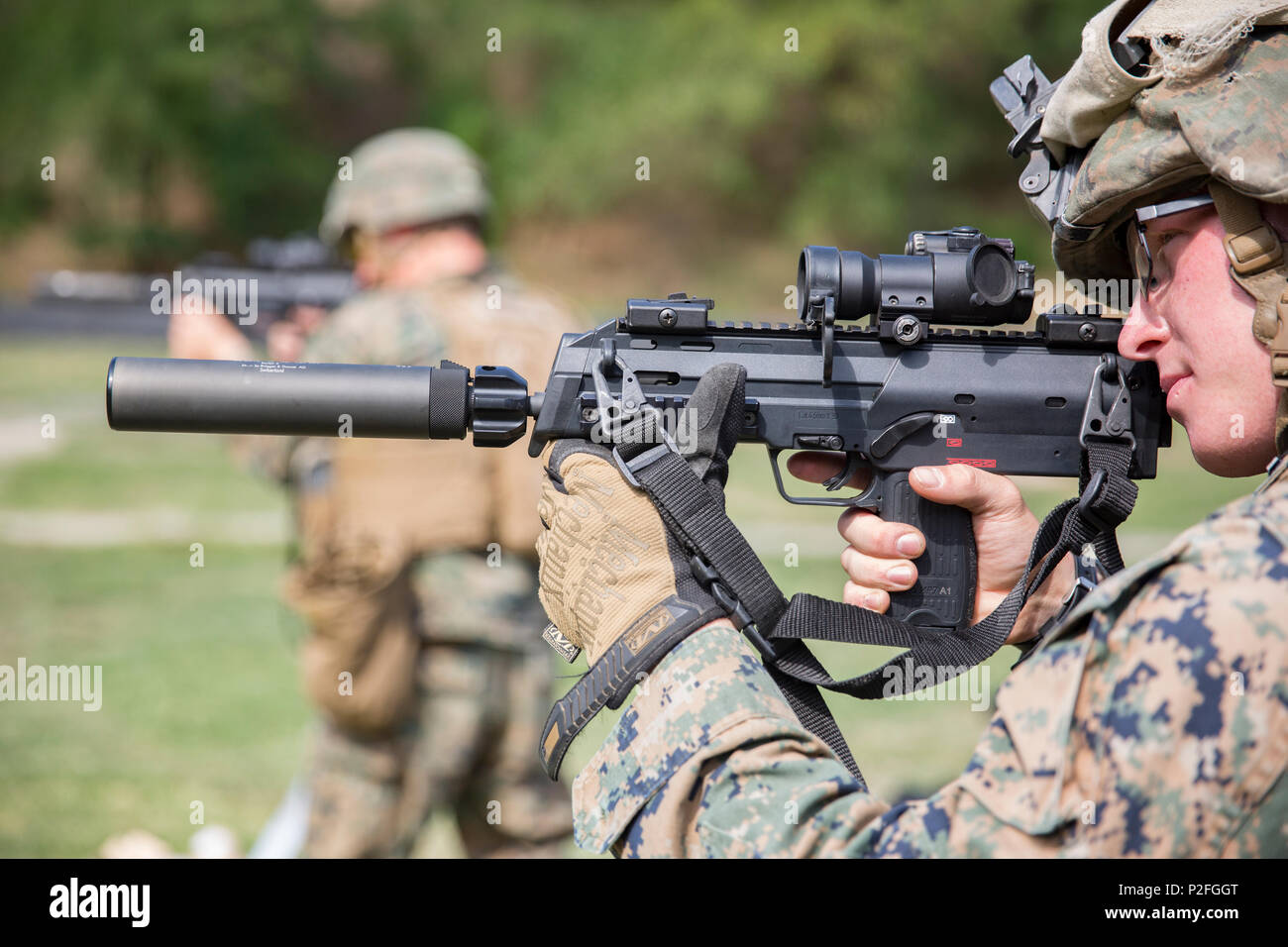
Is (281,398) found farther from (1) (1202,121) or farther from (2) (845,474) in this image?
(1) (1202,121)

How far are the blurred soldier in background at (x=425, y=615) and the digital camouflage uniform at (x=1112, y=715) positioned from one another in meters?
3.16

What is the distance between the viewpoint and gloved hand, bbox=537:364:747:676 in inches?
94.0

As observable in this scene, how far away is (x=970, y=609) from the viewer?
2875mm

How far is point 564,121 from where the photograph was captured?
2788cm

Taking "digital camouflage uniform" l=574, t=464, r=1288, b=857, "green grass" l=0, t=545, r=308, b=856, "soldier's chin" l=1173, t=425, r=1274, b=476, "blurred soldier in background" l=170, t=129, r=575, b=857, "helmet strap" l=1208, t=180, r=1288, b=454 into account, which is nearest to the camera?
"digital camouflage uniform" l=574, t=464, r=1288, b=857

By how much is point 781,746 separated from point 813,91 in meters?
27.3

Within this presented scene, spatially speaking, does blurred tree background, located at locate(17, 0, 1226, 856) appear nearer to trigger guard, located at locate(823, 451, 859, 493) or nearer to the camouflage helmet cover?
trigger guard, located at locate(823, 451, 859, 493)

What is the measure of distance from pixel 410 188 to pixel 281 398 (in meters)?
3.72

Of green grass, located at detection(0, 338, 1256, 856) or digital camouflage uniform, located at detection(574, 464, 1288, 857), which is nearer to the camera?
digital camouflage uniform, located at detection(574, 464, 1288, 857)

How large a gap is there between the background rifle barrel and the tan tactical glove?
379 mm

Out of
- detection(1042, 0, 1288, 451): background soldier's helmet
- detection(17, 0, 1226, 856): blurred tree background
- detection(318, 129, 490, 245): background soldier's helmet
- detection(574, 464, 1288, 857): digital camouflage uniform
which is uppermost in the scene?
detection(17, 0, 1226, 856): blurred tree background

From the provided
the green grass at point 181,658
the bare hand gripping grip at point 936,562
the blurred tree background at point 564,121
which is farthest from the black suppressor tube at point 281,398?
the blurred tree background at point 564,121

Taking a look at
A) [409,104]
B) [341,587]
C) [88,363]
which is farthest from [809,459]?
[409,104]

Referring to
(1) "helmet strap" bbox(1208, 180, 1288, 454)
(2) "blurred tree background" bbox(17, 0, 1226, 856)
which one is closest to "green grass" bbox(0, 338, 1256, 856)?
(2) "blurred tree background" bbox(17, 0, 1226, 856)
